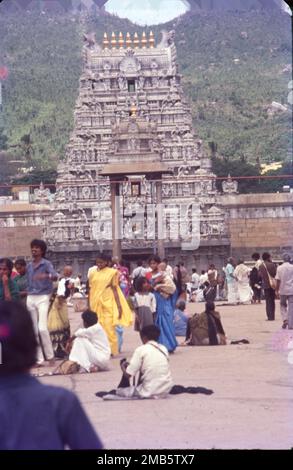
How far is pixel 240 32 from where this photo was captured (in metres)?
125

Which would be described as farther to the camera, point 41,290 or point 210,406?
point 41,290

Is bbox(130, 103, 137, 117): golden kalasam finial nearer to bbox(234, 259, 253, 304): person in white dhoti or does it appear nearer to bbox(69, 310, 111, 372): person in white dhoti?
bbox(234, 259, 253, 304): person in white dhoti

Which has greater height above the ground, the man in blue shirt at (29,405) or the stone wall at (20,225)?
the stone wall at (20,225)

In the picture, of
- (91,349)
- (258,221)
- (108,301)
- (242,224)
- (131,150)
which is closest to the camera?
(91,349)

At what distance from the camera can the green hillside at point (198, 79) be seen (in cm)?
10162

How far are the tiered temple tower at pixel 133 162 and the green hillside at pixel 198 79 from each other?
89.8 ft

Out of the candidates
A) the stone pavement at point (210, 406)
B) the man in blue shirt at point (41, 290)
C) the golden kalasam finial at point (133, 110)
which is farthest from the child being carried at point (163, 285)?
the golden kalasam finial at point (133, 110)

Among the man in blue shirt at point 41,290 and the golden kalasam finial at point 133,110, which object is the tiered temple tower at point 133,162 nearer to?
the golden kalasam finial at point 133,110

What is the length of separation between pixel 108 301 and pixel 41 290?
1.38m

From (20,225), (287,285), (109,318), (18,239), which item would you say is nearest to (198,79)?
(20,225)

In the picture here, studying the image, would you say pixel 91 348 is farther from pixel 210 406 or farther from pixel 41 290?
pixel 210 406

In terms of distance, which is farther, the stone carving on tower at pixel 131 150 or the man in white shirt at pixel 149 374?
the stone carving on tower at pixel 131 150

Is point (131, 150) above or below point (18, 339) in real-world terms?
above

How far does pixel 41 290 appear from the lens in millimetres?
12852
